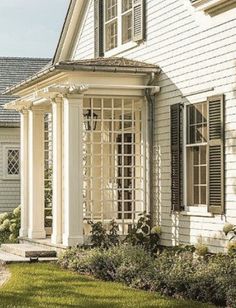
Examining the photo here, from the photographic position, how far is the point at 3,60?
113 feet

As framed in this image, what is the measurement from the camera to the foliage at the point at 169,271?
38.0ft

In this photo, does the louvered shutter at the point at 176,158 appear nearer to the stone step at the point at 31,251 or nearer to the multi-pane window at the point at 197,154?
the multi-pane window at the point at 197,154

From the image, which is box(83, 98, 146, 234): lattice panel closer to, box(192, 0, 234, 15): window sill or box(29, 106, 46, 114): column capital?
box(29, 106, 46, 114): column capital

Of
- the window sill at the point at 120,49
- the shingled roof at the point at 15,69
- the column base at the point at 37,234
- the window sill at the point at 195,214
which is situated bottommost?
the column base at the point at 37,234

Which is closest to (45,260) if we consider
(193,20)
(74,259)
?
(74,259)

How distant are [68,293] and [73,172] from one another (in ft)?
14.7

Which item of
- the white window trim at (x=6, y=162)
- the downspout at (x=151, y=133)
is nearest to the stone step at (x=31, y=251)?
the downspout at (x=151, y=133)

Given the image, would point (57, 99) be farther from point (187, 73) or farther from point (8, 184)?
point (8, 184)

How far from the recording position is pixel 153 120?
17609 millimetres

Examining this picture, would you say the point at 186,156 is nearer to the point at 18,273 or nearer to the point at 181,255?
the point at 181,255

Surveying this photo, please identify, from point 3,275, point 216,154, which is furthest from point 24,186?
point 216,154

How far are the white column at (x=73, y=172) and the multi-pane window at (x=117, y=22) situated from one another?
3.18 metres

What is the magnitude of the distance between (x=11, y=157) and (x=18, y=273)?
1712 cm

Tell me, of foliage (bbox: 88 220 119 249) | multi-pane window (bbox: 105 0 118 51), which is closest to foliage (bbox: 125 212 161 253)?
foliage (bbox: 88 220 119 249)
